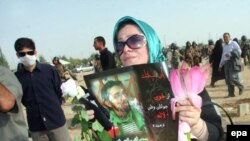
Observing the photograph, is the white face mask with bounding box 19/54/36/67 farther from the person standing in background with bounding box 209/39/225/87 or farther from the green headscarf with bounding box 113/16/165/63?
the person standing in background with bounding box 209/39/225/87

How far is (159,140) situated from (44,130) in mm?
3051

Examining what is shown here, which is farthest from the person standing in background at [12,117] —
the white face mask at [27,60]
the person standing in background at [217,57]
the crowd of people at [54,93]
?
the person standing in background at [217,57]

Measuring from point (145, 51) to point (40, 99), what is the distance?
2.79m

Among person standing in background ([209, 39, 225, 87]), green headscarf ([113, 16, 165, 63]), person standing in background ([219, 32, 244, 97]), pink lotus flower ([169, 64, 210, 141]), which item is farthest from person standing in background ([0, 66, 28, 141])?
person standing in background ([209, 39, 225, 87])

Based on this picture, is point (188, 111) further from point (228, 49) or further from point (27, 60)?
point (228, 49)

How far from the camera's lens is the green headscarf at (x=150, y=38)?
173cm

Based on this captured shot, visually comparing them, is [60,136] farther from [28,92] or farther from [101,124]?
[101,124]

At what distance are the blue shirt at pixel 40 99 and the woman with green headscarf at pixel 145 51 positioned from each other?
8.73 feet

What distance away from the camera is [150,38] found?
69.1 inches

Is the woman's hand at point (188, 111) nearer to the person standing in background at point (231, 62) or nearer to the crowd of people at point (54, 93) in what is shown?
the crowd of people at point (54, 93)

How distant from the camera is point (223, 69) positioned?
392 inches

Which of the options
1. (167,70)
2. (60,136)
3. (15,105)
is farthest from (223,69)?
(167,70)

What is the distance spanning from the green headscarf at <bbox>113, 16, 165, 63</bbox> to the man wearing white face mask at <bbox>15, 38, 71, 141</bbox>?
2.67m

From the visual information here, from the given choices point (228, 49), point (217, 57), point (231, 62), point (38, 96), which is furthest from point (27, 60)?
point (217, 57)
